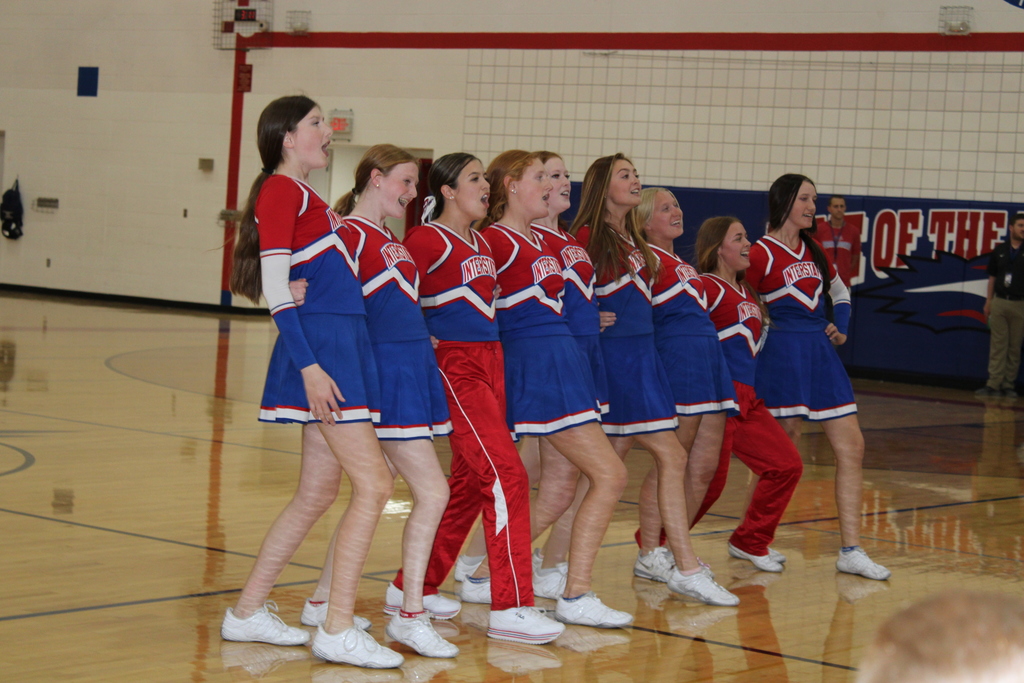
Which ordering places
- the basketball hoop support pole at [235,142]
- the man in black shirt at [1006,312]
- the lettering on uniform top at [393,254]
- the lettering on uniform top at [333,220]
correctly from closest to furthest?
the lettering on uniform top at [333,220] → the lettering on uniform top at [393,254] → the man in black shirt at [1006,312] → the basketball hoop support pole at [235,142]

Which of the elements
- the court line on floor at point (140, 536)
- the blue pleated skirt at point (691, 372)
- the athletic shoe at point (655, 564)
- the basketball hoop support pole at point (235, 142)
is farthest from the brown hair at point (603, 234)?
the basketball hoop support pole at point (235, 142)

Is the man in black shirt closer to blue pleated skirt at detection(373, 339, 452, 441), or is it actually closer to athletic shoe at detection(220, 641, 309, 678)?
blue pleated skirt at detection(373, 339, 452, 441)

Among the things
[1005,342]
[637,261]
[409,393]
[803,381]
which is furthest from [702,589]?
[1005,342]

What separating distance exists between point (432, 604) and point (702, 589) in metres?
0.96

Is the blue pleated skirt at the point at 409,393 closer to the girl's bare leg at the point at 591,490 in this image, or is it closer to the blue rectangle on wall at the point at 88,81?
the girl's bare leg at the point at 591,490

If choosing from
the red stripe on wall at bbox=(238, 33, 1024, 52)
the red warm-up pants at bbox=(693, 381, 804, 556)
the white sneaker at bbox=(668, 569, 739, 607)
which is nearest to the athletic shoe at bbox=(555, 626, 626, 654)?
the white sneaker at bbox=(668, 569, 739, 607)

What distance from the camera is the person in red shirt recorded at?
10.7 metres

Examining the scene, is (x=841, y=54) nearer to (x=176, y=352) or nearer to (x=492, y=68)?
(x=492, y=68)

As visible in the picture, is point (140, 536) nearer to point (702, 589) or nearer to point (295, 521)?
point (295, 521)

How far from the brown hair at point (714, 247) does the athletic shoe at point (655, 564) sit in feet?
3.44

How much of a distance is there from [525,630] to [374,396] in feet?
2.78

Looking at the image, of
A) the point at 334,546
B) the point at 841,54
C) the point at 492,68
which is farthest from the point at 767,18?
the point at 334,546

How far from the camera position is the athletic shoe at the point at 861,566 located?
14.9 feet

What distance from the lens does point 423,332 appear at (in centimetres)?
342
